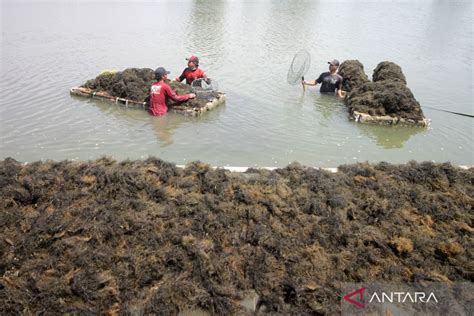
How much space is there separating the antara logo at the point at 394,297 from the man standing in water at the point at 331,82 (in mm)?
7590

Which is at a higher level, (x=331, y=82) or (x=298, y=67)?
(x=298, y=67)

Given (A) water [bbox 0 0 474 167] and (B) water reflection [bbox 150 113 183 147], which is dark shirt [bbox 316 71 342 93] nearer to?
(A) water [bbox 0 0 474 167]

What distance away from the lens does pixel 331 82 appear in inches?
411

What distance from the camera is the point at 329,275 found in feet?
12.0

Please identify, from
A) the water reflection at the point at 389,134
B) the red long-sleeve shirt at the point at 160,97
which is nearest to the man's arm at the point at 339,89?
the water reflection at the point at 389,134

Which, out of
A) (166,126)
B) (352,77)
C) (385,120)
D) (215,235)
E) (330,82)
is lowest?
(215,235)

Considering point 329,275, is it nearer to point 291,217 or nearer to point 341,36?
point 291,217

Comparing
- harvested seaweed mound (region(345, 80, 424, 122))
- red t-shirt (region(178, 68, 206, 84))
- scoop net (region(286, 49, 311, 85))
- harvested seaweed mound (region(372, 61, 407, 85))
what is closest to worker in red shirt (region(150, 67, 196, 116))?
red t-shirt (region(178, 68, 206, 84))

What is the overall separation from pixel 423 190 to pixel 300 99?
568cm

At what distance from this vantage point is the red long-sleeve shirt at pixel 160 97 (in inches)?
328

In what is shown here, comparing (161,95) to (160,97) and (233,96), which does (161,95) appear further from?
(233,96)

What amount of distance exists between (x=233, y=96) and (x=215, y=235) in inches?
256

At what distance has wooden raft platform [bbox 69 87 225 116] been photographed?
28.5 feet

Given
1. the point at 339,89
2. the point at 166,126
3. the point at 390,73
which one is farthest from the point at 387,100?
the point at 166,126
